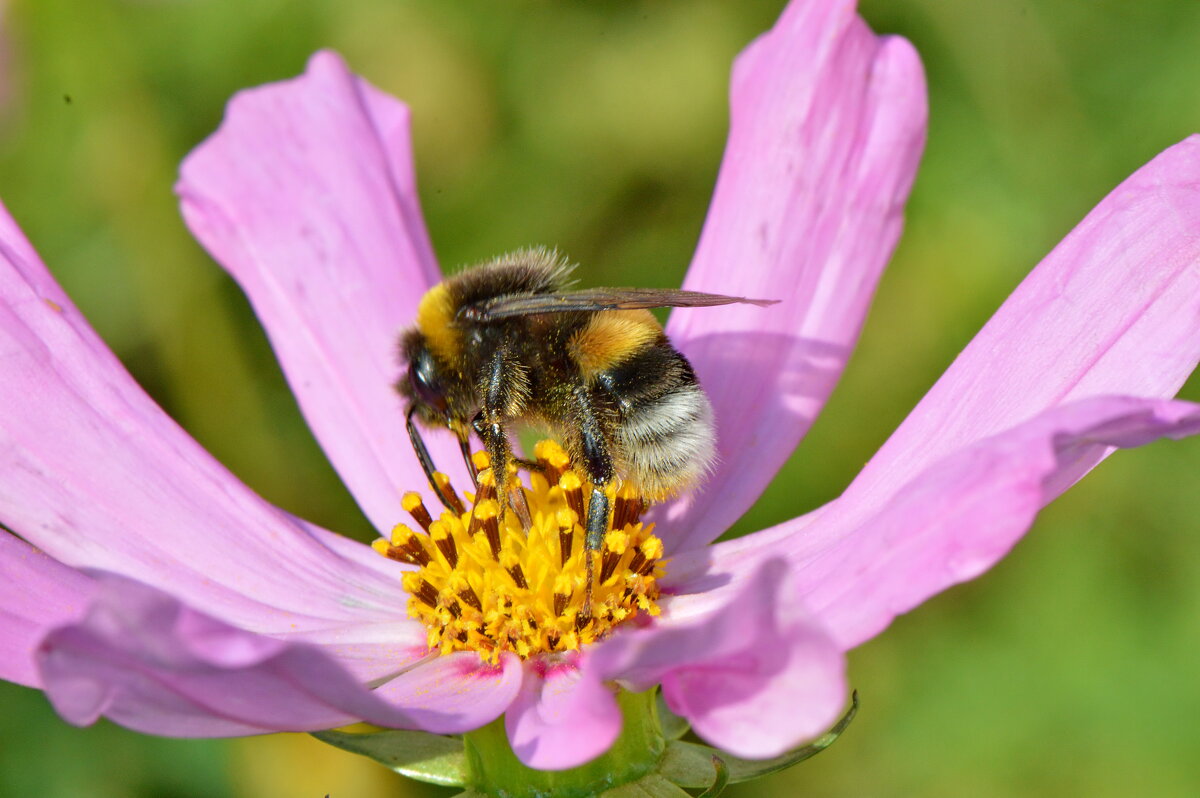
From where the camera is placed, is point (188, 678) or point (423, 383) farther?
point (423, 383)

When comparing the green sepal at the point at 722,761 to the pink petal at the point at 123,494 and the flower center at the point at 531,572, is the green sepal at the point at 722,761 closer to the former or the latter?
the flower center at the point at 531,572

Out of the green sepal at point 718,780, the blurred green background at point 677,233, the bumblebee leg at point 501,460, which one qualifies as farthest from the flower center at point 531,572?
the blurred green background at point 677,233

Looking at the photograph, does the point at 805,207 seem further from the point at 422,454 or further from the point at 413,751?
the point at 413,751

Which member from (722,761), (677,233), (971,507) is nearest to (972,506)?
(971,507)

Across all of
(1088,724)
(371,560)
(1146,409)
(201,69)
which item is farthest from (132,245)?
(1146,409)

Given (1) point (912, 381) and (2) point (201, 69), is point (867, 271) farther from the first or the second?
(2) point (201, 69)
